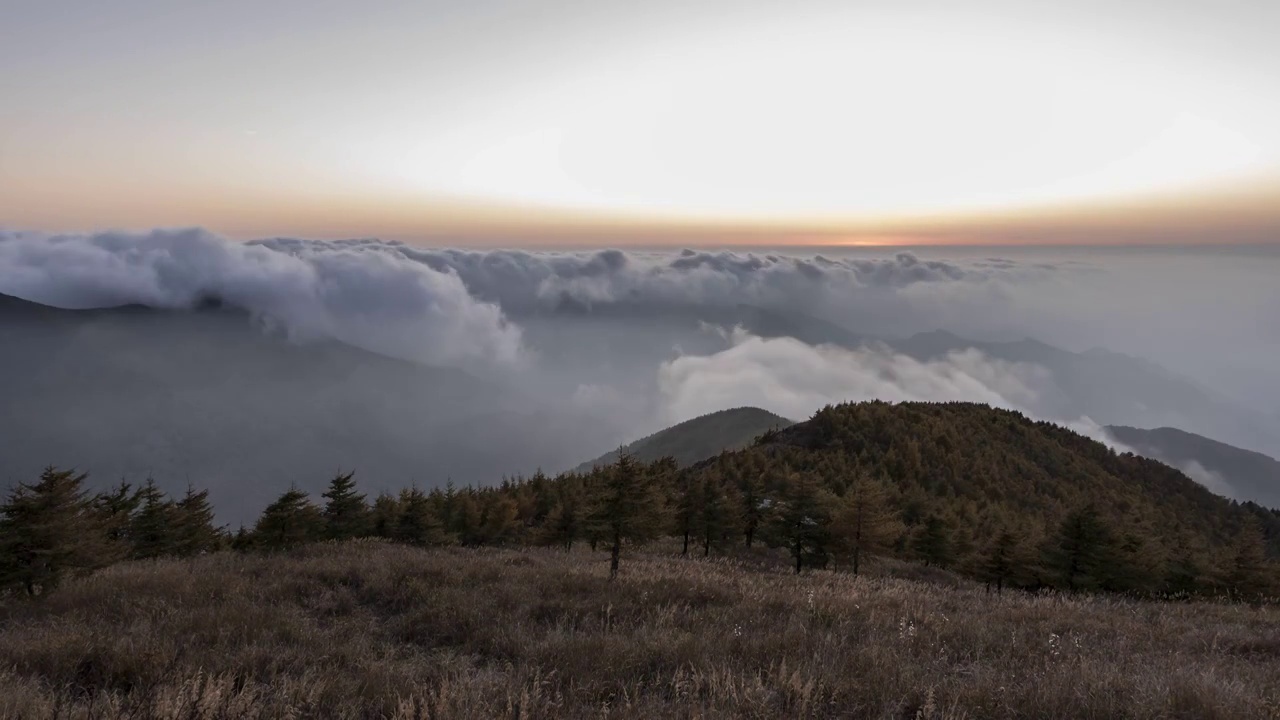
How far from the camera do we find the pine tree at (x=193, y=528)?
36.7 m

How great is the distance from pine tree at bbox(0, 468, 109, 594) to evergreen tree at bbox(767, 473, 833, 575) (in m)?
29.2

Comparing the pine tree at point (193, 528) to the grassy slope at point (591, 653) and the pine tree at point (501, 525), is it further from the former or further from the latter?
the grassy slope at point (591, 653)

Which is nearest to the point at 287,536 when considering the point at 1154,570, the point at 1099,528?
the point at 1099,528

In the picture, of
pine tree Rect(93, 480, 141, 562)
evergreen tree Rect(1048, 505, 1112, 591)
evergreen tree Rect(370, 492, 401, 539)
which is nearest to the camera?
evergreen tree Rect(1048, 505, 1112, 591)

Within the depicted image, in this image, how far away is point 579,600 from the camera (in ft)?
32.7

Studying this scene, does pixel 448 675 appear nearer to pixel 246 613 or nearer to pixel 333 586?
pixel 246 613

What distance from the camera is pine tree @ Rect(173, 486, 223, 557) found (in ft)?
120

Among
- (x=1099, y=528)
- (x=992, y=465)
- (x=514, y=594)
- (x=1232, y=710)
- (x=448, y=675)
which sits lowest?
(x=992, y=465)

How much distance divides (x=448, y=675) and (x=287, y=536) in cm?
2583

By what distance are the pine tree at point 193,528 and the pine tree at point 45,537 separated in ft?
87.5

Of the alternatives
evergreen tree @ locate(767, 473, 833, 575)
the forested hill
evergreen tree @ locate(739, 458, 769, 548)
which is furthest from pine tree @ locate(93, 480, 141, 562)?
the forested hill

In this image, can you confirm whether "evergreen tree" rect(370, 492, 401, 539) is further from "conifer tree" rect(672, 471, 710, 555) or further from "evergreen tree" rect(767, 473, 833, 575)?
"evergreen tree" rect(767, 473, 833, 575)

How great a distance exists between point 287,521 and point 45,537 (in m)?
15.1

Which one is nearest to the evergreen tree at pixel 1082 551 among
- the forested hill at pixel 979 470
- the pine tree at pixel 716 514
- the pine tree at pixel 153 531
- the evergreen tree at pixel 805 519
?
the evergreen tree at pixel 805 519
